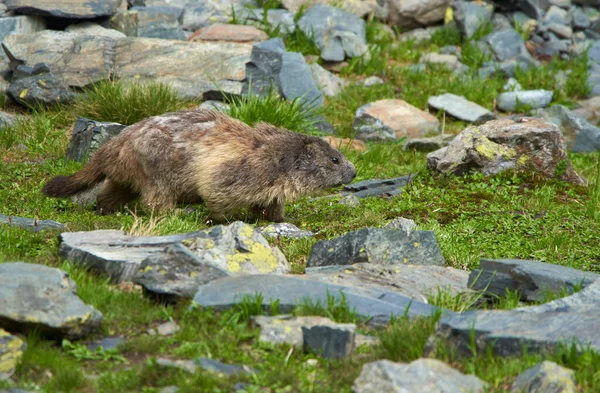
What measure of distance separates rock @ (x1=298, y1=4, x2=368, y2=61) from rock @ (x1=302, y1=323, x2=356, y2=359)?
1118 cm

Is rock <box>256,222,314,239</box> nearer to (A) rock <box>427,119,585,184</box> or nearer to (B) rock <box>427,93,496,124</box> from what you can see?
(A) rock <box>427,119,585,184</box>

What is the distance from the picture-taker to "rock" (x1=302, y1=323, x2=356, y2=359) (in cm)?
497

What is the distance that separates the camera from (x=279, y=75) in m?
13.5

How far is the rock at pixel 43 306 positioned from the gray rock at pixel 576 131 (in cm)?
1052

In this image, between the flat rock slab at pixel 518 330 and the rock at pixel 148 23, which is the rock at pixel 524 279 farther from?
the rock at pixel 148 23

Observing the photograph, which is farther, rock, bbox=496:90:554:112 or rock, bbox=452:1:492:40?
rock, bbox=452:1:492:40

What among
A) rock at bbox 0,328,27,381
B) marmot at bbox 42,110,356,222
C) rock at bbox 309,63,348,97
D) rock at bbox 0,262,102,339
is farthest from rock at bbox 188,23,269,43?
rock at bbox 0,328,27,381

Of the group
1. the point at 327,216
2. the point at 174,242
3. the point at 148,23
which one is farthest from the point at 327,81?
the point at 174,242

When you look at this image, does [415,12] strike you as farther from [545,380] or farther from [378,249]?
[545,380]

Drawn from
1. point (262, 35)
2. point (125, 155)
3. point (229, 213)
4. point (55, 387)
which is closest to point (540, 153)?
point (229, 213)

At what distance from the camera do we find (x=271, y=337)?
515 centimetres

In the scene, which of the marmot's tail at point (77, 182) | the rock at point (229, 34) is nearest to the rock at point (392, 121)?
→ the rock at point (229, 34)

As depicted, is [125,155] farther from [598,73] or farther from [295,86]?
[598,73]

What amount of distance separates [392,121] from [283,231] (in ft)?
19.5
